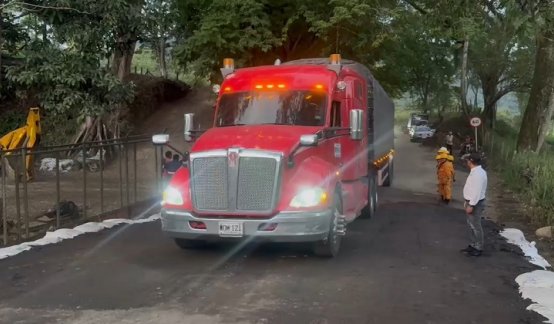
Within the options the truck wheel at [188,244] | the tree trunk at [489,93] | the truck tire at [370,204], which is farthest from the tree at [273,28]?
the tree trunk at [489,93]

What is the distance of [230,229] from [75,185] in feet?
43.4

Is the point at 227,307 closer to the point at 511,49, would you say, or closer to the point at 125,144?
the point at 125,144

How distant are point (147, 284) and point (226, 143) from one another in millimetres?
2199

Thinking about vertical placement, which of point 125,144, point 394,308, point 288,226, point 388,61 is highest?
point 388,61

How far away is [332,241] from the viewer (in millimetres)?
8438

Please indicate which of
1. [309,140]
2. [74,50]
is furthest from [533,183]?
[74,50]

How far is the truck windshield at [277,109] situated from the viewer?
30.5 feet

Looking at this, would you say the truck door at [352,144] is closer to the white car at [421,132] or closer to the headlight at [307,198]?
the headlight at [307,198]

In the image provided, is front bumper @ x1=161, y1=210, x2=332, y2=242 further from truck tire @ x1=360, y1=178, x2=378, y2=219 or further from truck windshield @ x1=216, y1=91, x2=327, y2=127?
truck tire @ x1=360, y1=178, x2=378, y2=219

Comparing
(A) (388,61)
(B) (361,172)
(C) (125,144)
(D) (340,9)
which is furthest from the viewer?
(A) (388,61)

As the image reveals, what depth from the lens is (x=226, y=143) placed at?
8297 mm

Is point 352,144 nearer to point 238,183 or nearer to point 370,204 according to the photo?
point 370,204

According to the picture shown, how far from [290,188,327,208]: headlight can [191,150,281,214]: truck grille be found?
11.3 inches

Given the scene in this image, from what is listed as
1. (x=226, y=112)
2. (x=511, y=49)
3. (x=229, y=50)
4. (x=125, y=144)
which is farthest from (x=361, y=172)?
(x=511, y=49)
